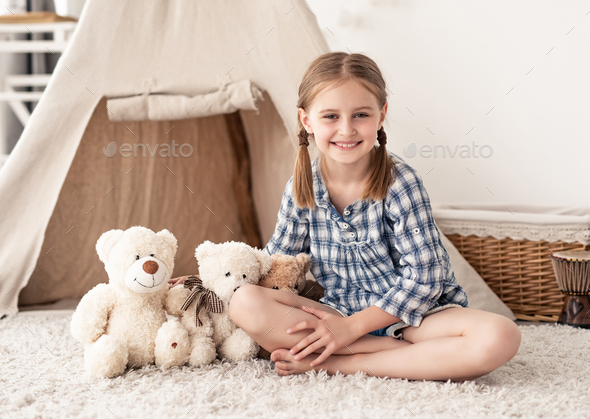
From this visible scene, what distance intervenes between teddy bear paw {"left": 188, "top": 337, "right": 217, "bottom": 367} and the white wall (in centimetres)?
129

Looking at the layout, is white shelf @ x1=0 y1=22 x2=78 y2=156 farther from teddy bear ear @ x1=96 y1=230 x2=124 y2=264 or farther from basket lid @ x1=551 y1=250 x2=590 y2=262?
basket lid @ x1=551 y1=250 x2=590 y2=262

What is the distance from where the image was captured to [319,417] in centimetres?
76

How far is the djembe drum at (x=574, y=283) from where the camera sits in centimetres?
131

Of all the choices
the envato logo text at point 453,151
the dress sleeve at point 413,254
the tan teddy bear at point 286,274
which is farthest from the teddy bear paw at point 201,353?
the envato logo text at point 453,151

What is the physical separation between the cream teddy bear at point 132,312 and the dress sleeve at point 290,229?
248 mm

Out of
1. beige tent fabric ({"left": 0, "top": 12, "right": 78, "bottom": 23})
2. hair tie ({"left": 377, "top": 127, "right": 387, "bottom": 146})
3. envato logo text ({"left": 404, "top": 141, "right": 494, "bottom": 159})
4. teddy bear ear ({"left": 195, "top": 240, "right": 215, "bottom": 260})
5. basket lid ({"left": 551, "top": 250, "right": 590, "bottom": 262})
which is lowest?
basket lid ({"left": 551, "top": 250, "right": 590, "bottom": 262})

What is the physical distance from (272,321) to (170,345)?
0.67ft

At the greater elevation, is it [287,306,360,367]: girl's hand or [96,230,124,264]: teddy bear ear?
[96,230,124,264]: teddy bear ear

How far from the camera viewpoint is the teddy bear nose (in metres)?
0.94

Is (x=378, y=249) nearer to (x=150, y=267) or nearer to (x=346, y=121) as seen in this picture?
(x=346, y=121)

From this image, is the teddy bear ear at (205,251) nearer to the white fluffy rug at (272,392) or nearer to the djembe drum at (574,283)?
the white fluffy rug at (272,392)

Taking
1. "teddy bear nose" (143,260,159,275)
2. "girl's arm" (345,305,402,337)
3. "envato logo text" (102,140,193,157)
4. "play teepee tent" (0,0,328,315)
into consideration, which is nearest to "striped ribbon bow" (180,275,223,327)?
"teddy bear nose" (143,260,159,275)

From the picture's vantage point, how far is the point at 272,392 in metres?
0.86

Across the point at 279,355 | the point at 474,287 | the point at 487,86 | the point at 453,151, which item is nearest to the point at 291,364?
the point at 279,355
